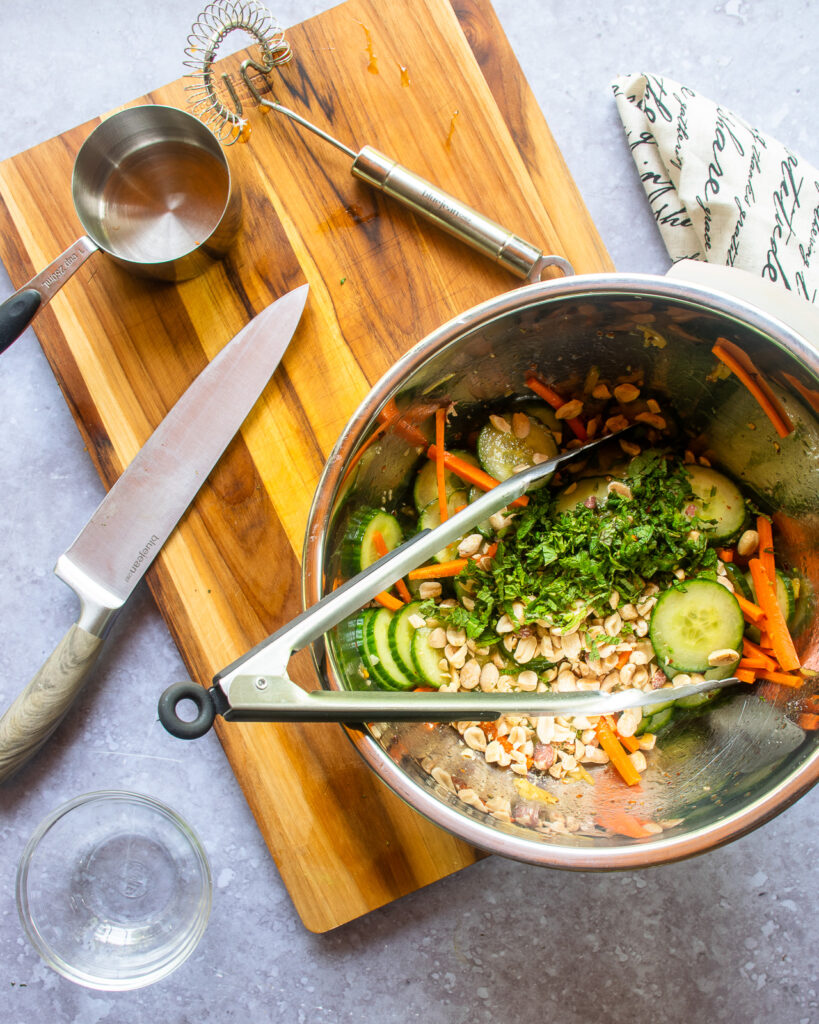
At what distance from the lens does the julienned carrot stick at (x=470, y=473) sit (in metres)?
1.11

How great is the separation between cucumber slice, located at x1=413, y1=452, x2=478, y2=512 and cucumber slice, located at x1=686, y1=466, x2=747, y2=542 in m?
0.32

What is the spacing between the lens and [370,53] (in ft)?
3.88

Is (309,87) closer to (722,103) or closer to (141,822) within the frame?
(722,103)

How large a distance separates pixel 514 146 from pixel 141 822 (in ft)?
4.03

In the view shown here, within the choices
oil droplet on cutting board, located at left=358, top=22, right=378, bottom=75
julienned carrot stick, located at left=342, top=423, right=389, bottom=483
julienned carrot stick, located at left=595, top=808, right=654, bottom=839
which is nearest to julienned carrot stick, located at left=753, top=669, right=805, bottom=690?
julienned carrot stick, located at left=595, top=808, right=654, bottom=839

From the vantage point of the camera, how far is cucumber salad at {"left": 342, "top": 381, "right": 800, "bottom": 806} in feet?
3.48

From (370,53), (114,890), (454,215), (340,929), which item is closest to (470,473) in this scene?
(454,215)

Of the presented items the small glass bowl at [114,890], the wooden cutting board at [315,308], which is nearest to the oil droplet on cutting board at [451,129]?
the wooden cutting board at [315,308]

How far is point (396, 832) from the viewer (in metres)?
1.19

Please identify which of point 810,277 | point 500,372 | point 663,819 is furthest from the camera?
point 810,277

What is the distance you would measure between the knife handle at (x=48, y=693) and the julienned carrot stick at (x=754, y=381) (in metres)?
0.97

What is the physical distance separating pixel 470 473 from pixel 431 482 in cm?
6

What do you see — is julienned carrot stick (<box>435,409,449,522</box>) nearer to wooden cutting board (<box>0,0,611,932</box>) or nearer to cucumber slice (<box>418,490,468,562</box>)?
cucumber slice (<box>418,490,468,562</box>)

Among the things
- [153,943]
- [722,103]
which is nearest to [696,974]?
[153,943]
